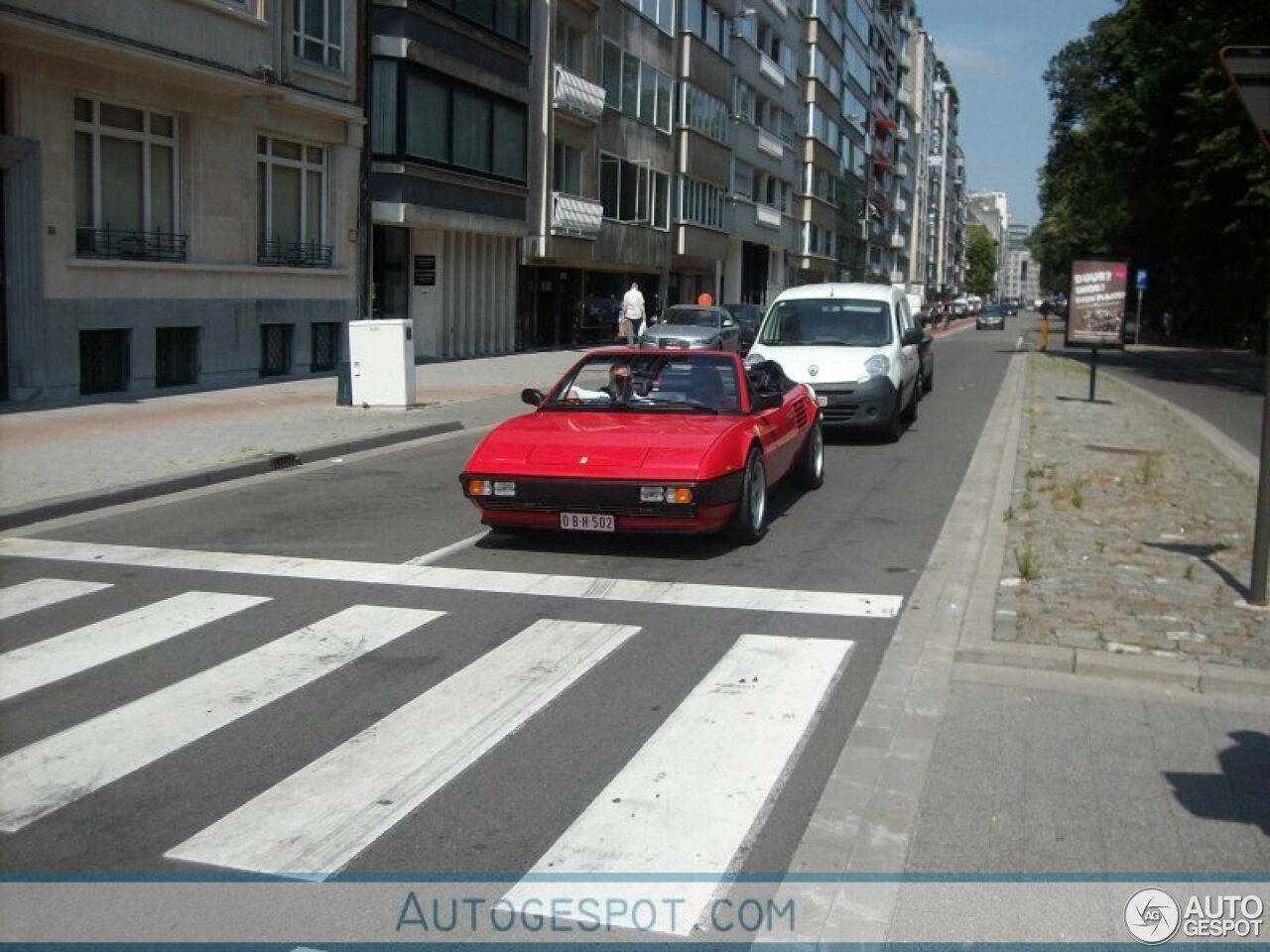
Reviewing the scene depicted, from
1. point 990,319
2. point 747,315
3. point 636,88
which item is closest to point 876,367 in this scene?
point 747,315

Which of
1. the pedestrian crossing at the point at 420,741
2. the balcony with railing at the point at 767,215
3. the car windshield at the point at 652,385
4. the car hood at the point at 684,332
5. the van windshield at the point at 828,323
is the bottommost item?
the pedestrian crossing at the point at 420,741

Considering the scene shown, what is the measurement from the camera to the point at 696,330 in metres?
28.1

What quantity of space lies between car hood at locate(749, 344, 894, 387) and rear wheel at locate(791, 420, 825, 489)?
2.99 meters

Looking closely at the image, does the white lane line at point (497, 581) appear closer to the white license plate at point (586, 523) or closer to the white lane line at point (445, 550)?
the white lane line at point (445, 550)

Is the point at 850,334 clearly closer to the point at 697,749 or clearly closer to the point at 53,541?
the point at 53,541

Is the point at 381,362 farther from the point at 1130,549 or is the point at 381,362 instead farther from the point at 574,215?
the point at 574,215

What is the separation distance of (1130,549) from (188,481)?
26.6ft

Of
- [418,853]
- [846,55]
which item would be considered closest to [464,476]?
[418,853]

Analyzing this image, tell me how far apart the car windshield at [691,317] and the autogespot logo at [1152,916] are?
83.2 ft

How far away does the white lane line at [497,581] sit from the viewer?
8.05 meters

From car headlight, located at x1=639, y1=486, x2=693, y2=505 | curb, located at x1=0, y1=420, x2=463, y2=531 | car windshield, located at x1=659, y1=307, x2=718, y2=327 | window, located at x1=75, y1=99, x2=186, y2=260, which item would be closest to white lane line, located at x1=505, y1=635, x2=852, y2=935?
car headlight, located at x1=639, y1=486, x2=693, y2=505

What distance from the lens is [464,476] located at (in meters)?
9.30

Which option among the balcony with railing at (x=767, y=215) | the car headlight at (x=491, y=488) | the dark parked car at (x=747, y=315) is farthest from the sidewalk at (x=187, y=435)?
the balcony with railing at (x=767, y=215)

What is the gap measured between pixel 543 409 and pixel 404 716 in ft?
16.6
